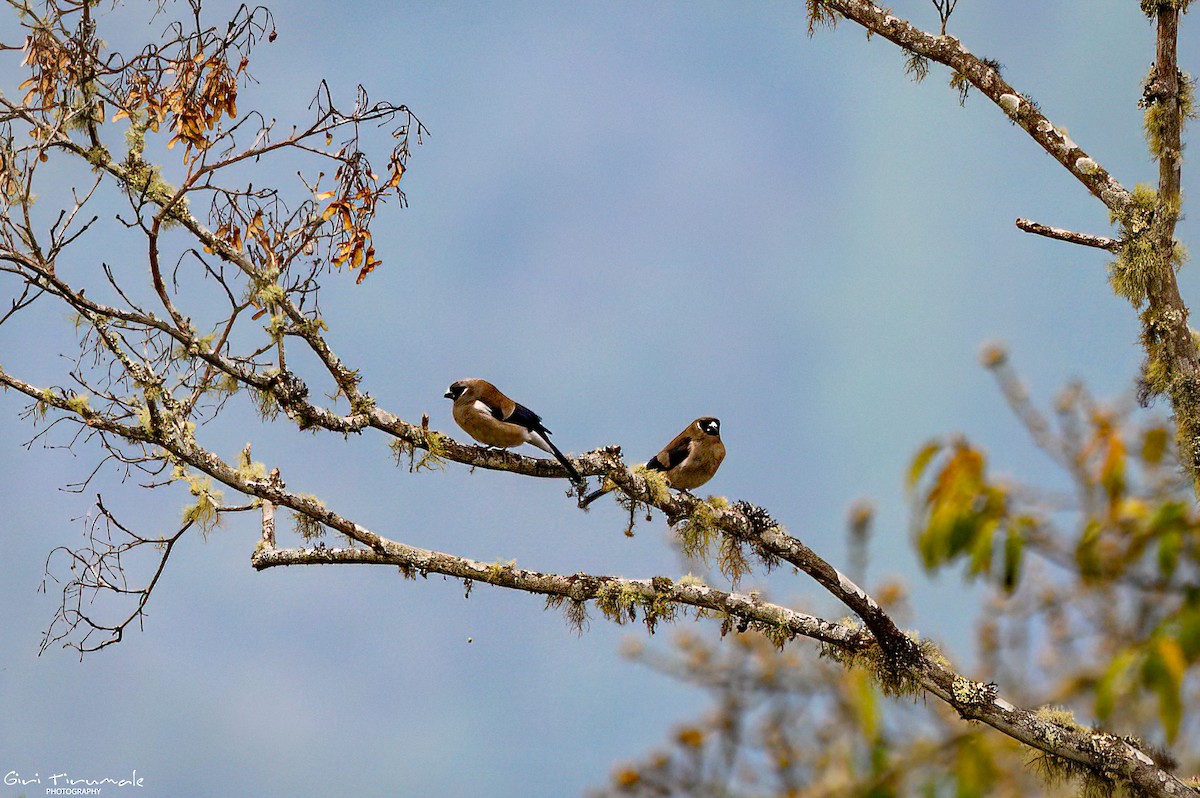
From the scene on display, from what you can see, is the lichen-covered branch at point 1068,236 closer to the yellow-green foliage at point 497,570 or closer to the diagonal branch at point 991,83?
the diagonal branch at point 991,83

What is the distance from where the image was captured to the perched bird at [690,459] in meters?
8.02

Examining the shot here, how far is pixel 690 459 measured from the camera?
26.3ft

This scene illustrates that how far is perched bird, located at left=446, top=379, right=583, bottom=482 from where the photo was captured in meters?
7.41

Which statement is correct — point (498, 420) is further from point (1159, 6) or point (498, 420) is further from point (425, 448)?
point (1159, 6)

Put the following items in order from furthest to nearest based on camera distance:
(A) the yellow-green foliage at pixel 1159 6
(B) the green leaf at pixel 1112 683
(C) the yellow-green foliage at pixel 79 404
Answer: (A) the yellow-green foliage at pixel 1159 6 < (C) the yellow-green foliage at pixel 79 404 < (B) the green leaf at pixel 1112 683

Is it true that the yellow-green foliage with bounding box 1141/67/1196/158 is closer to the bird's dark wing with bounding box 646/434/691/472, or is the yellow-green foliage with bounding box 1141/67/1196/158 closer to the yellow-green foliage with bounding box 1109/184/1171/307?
the yellow-green foliage with bounding box 1109/184/1171/307

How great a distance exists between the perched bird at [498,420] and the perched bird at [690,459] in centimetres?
95

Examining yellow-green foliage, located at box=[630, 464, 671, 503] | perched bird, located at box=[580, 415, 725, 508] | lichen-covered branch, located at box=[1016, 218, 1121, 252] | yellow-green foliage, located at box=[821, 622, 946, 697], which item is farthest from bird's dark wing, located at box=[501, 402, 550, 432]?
lichen-covered branch, located at box=[1016, 218, 1121, 252]

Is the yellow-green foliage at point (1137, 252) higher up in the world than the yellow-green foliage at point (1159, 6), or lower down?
lower down

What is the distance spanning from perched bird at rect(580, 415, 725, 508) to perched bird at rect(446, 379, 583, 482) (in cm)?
95

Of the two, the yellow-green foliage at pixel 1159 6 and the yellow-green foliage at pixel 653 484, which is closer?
the yellow-green foliage at pixel 653 484

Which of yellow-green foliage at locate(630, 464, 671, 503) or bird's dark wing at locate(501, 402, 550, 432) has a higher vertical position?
bird's dark wing at locate(501, 402, 550, 432)

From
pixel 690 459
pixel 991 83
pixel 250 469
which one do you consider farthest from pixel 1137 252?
pixel 250 469

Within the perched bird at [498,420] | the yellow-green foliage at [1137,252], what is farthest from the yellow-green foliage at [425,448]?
the yellow-green foliage at [1137,252]
